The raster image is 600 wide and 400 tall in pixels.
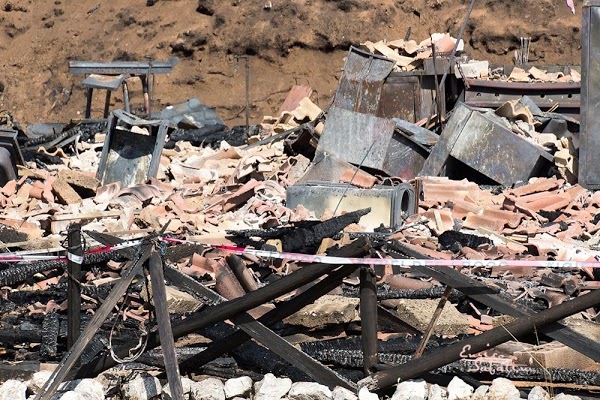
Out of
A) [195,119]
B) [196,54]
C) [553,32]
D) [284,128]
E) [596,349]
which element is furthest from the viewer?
[196,54]

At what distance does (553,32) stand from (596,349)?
1870 centimetres

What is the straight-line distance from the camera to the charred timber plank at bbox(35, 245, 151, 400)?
4.95 meters

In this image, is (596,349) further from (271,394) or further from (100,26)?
(100,26)

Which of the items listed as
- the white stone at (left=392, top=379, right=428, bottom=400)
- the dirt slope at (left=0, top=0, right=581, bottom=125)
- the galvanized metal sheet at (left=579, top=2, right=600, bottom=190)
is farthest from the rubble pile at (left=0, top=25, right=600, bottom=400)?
the dirt slope at (left=0, top=0, right=581, bottom=125)

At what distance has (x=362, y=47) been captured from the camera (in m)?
15.5

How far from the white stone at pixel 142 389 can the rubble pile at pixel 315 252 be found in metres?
0.01

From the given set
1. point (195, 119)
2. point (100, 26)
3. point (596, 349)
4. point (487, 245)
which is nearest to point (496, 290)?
point (596, 349)

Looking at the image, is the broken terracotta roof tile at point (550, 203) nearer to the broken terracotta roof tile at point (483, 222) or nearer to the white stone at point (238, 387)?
the broken terracotta roof tile at point (483, 222)

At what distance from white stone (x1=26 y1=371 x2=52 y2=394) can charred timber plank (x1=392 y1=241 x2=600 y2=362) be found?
83.9 inches

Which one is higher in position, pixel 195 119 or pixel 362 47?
pixel 362 47

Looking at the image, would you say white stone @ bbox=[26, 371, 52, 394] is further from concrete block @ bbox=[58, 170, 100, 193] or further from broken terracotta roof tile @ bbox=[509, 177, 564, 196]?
broken terracotta roof tile @ bbox=[509, 177, 564, 196]

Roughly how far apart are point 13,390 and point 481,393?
7.91ft

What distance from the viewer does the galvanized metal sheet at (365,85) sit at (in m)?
14.1

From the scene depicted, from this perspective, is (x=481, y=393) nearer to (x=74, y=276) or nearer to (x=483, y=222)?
(x=74, y=276)
